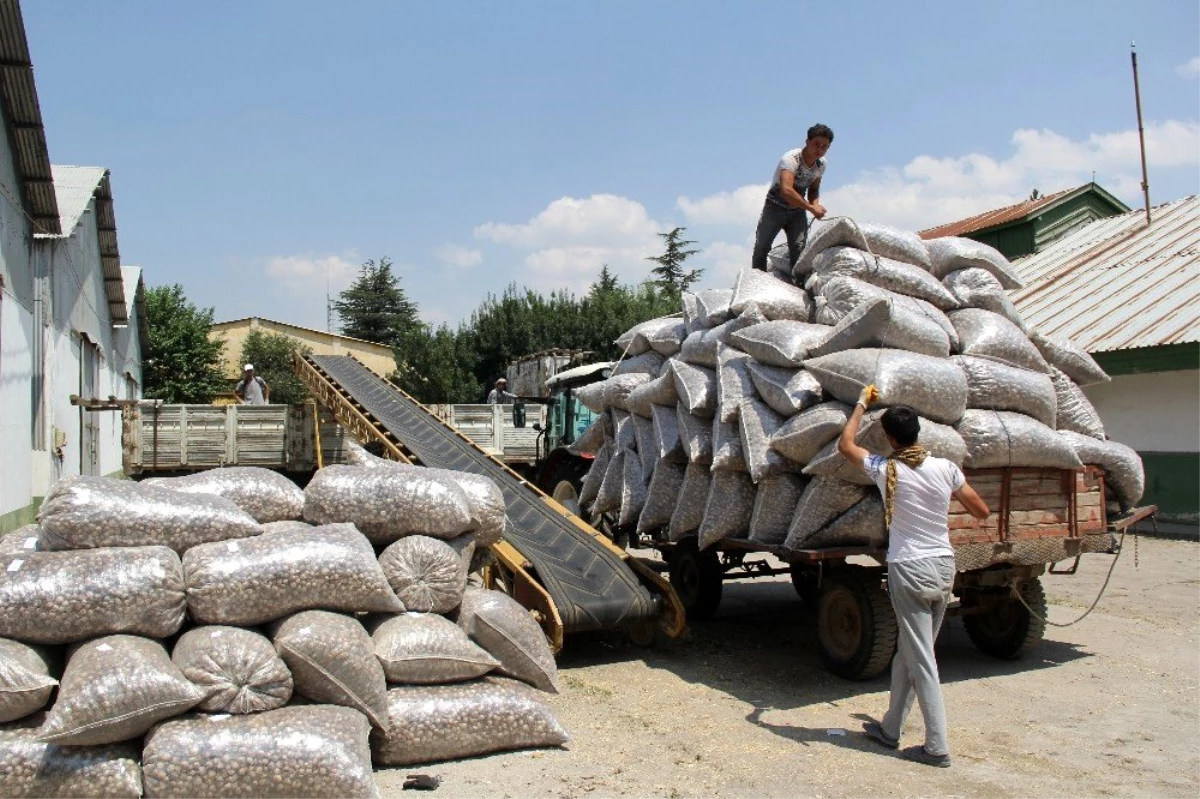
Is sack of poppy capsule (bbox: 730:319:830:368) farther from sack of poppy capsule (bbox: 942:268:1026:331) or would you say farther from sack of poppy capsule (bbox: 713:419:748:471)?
sack of poppy capsule (bbox: 942:268:1026:331)

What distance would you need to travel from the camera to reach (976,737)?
15.6ft

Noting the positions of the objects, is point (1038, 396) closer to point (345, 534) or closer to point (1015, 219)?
point (345, 534)

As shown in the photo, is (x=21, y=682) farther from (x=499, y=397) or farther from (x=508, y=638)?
(x=499, y=397)

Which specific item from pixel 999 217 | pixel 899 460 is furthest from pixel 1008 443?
pixel 999 217

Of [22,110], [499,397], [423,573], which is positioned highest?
[22,110]

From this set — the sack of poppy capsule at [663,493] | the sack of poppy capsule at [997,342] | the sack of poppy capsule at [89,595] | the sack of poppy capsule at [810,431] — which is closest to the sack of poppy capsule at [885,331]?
the sack of poppy capsule at [997,342]

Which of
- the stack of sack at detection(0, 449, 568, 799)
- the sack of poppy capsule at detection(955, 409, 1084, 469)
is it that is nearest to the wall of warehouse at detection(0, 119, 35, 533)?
the stack of sack at detection(0, 449, 568, 799)

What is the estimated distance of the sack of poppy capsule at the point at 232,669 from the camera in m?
3.65

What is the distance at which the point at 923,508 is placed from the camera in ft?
14.7

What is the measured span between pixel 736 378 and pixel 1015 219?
722 inches

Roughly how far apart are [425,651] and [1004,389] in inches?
153

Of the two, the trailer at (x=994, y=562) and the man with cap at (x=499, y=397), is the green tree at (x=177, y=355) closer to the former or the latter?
the man with cap at (x=499, y=397)

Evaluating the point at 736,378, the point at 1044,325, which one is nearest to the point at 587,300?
the point at 1044,325

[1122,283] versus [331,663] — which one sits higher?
[1122,283]
